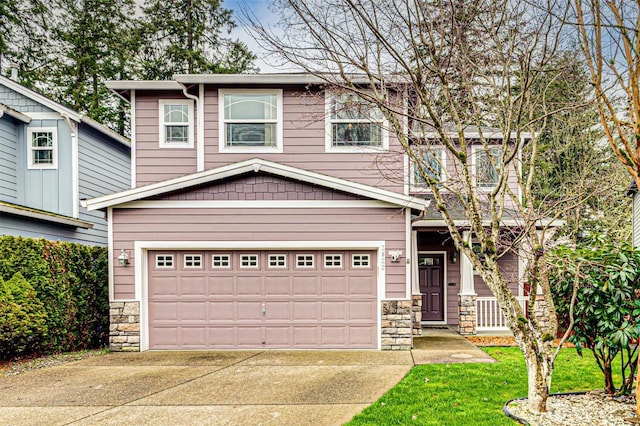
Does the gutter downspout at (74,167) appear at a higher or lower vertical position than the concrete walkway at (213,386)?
higher

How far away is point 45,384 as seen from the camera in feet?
21.2

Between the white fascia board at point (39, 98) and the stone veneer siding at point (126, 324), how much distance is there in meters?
6.00

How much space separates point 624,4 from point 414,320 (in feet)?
23.3

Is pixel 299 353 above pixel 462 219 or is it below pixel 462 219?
below

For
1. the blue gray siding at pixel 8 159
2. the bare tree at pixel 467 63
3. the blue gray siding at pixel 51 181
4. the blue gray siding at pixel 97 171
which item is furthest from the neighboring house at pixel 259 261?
the blue gray siding at pixel 8 159

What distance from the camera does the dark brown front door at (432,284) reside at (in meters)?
11.9

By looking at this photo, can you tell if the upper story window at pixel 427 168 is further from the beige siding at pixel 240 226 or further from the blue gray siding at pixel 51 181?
the blue gray siding at pixel 51 181

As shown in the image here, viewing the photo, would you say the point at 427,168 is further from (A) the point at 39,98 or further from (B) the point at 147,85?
(A) the point at 39,98

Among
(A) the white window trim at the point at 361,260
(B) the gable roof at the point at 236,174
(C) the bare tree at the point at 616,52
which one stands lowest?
(A) the white window trim at the point at 361,260

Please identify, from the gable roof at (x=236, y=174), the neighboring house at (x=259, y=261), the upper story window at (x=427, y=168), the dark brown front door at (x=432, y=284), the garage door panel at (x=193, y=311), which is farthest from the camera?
the dark brown front door at (x=432, y=284)

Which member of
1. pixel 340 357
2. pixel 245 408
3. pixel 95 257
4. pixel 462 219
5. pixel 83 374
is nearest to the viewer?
pixel 245 408

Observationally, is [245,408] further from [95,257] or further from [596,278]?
[95,257]

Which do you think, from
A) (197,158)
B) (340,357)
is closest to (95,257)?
(197,158)

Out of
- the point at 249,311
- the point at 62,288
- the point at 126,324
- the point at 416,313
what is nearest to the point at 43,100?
the point at 62,288
